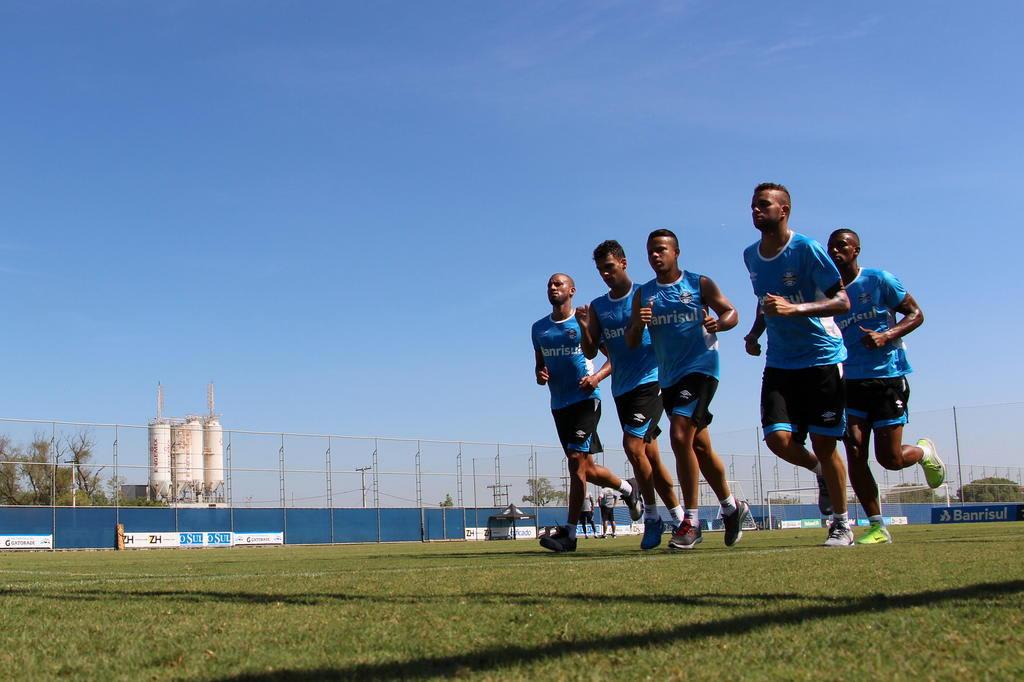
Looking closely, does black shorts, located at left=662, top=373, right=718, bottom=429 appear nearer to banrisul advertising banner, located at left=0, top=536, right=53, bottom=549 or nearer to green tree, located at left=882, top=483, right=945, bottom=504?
banrisul advertising banner, located at left=0, top=536, right=53, bottom=549

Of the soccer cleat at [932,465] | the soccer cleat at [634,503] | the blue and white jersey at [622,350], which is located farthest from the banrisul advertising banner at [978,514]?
the blue and white jersey at [622,350]

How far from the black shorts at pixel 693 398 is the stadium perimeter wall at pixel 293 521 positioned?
96.9ft

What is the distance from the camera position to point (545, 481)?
166 feet

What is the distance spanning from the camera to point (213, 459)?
63.9m

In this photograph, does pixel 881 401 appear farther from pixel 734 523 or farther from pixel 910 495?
pixel 910 495

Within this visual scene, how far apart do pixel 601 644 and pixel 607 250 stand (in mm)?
6798

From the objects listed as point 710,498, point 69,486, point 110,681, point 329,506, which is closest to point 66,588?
point 110,681

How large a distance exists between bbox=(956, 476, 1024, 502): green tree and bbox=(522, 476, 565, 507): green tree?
59.3 ft

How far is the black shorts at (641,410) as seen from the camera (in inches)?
350

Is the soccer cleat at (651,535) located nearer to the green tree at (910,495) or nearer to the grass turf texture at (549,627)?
the grass turf texture at (549,627)

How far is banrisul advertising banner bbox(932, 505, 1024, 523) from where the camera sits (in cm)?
2394

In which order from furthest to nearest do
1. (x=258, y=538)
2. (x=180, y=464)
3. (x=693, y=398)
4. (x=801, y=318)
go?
(x=180, y=464)
(x=258, y=538)
(x=693, y=398)
(x=801, y=318)

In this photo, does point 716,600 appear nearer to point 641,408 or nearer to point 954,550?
point 954,550

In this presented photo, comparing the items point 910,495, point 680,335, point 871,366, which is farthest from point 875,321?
point 910,495
